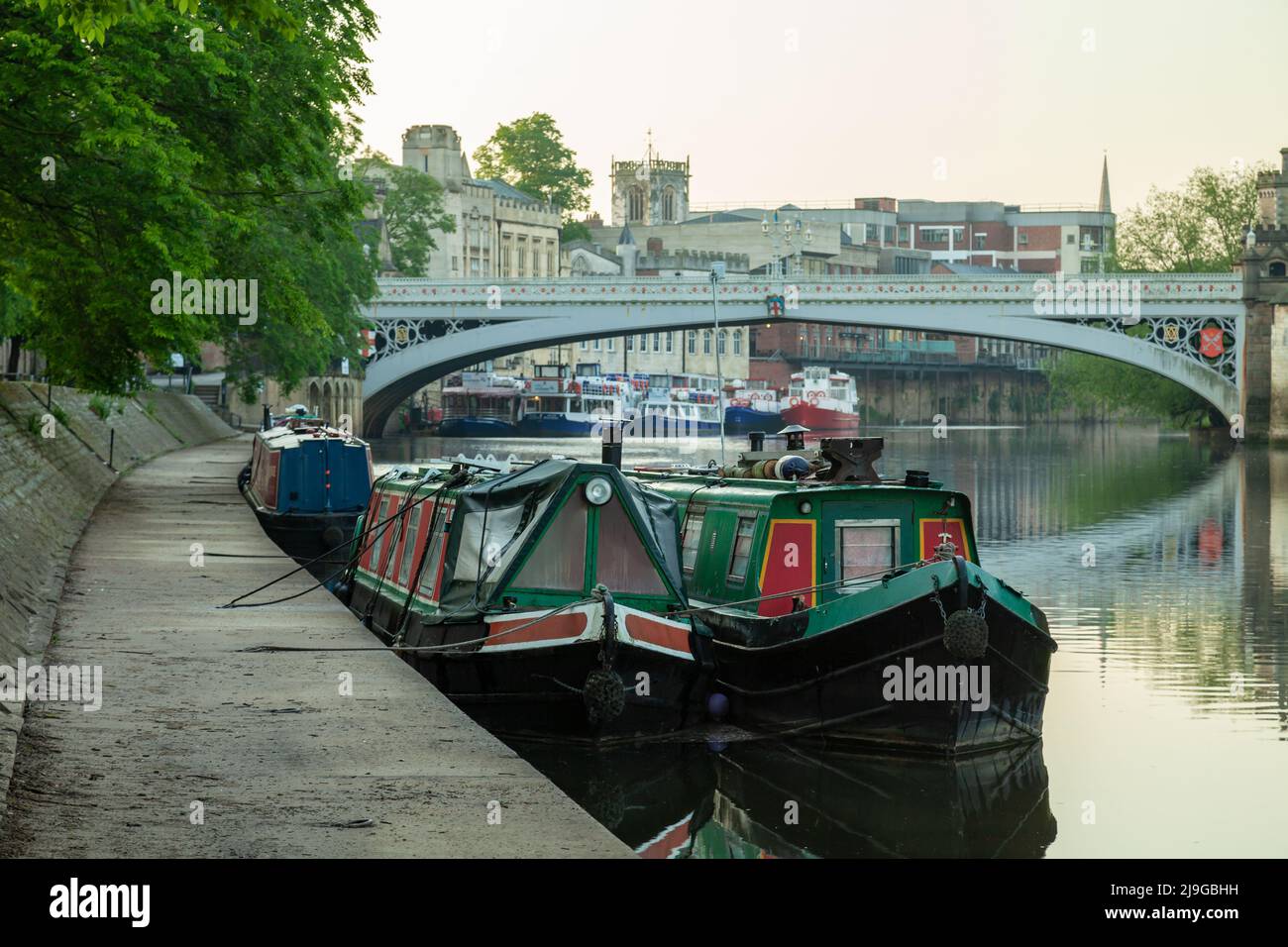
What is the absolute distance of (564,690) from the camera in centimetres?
1485

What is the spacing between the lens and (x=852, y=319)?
74562mm

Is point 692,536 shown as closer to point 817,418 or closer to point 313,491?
point 313,491

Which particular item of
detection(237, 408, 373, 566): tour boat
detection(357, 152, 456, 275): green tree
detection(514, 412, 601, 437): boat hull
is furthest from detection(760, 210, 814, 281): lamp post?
detection(237, 408, 373, 566): tour boat

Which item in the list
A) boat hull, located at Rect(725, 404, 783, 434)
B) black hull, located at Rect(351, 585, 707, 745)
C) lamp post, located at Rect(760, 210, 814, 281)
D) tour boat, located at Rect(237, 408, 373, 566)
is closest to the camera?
black hull, located at Rect(351, 585, 707, 745)

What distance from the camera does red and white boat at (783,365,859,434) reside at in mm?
111312

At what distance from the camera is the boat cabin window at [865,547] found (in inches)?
663

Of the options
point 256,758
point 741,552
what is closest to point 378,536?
point 741,552

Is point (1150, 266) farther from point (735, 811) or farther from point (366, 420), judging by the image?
point (735, 811)

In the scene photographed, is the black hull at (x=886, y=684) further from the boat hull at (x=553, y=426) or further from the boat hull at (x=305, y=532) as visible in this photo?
the boat hull at (x=553, y=426)

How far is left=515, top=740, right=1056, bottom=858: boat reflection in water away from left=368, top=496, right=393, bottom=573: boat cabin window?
6146 mm

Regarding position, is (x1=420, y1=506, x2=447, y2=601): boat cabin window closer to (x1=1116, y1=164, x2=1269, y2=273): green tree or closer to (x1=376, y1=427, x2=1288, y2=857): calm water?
(x1=376, y1=427, x2=1288, y2=857): calm water

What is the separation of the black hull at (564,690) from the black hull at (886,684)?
0.67 meters

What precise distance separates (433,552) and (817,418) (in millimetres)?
94936
